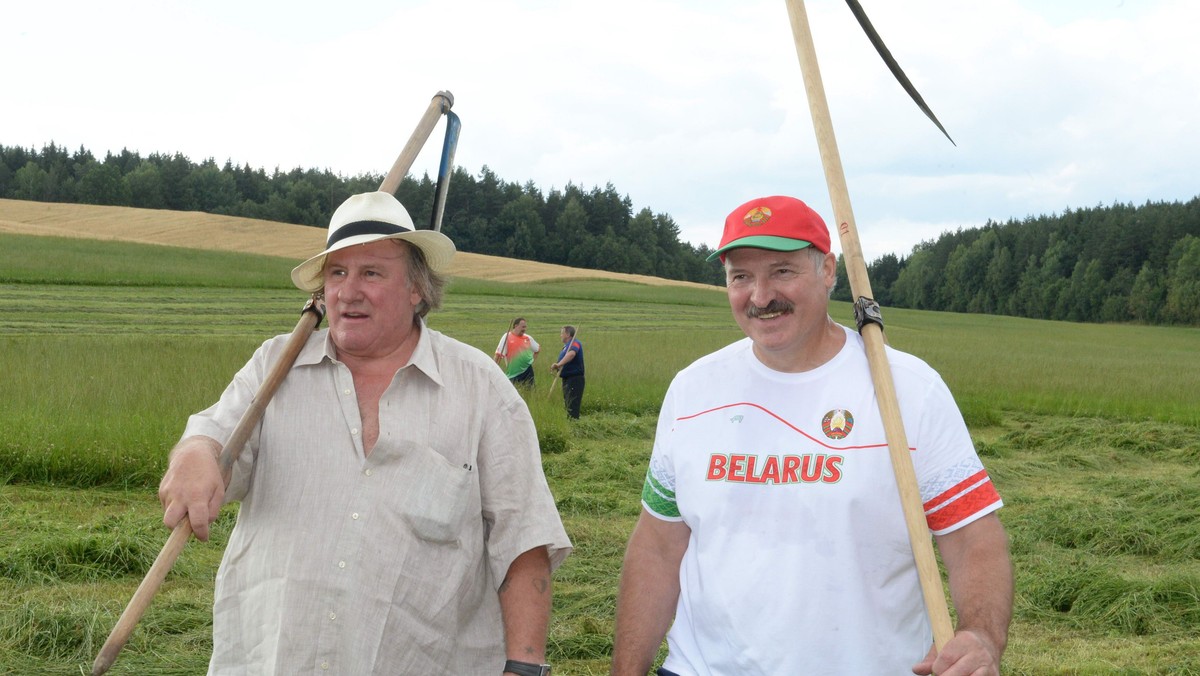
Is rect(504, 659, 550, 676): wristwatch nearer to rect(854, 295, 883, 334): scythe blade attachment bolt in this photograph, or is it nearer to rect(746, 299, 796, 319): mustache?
rect(746, 299, 796, 319): mustache

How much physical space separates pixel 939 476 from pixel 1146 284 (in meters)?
71.7

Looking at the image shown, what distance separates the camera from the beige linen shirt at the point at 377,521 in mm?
2408

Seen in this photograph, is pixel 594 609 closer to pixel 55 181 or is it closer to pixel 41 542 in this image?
pixel 41 542

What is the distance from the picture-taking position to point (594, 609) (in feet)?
18.1

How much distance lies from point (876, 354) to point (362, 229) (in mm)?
1206

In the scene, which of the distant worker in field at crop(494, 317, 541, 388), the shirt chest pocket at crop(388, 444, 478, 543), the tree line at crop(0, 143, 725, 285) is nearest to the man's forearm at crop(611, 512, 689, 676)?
the shirt chest pocket at crop(388, 444, 478, 543)

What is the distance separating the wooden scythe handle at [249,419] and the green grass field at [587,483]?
2.46 meters

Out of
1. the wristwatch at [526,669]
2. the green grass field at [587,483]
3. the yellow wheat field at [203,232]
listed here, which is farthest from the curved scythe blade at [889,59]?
the yellow wheat field at [203,232]

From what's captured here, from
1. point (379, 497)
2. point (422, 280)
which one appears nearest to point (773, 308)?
point (422, 280)

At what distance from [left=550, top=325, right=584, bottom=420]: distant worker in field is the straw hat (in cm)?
1096

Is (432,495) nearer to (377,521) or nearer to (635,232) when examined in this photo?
(377,521)

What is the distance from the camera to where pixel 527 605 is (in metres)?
2.56

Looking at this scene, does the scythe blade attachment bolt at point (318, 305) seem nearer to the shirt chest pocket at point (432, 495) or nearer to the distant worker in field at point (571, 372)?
the shirt chest pocket at point (432, 495)

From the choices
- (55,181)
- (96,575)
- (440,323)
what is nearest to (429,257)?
(96,575)
